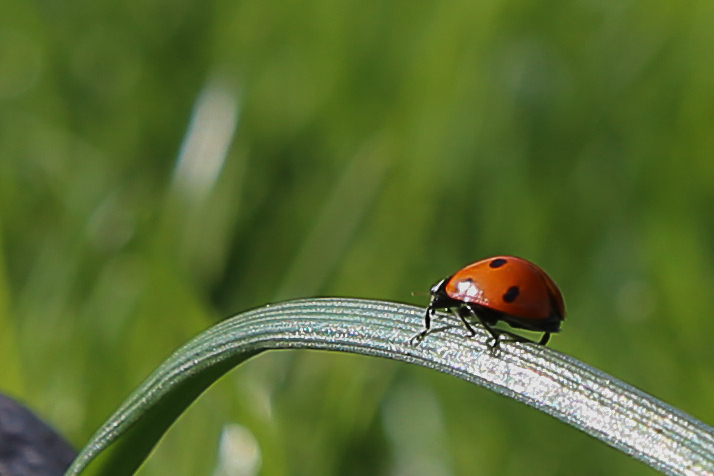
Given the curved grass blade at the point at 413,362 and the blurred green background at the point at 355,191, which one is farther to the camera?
the blurred green background at the point at 355,191

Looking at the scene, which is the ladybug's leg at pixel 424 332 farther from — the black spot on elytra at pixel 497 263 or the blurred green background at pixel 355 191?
the blurred green background at pixel 355 191

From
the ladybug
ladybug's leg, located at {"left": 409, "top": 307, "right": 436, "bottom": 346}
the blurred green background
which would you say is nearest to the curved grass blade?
ladybug's leg, located at {"left": 409, "top": 307, "right": 436, "bottom": 346}

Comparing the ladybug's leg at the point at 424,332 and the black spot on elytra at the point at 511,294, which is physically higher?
the ladybug's leg at the point at 424,332

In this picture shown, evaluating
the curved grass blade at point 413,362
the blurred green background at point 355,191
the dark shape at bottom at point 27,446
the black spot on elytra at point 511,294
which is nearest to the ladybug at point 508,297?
the black spot on elytra at point 511,294

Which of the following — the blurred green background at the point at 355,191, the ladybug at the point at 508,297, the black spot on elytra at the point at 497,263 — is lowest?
the blurred green background at the point at 355,191

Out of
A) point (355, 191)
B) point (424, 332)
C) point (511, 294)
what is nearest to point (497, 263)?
point (511, 294)

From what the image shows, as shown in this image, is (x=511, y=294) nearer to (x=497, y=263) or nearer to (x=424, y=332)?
(x=497, y=263)

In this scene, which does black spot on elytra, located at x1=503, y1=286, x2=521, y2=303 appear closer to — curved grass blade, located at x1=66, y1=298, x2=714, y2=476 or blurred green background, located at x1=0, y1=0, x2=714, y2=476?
curved grass blade, located at x1=66, y1=298, x2=714, y2=476
